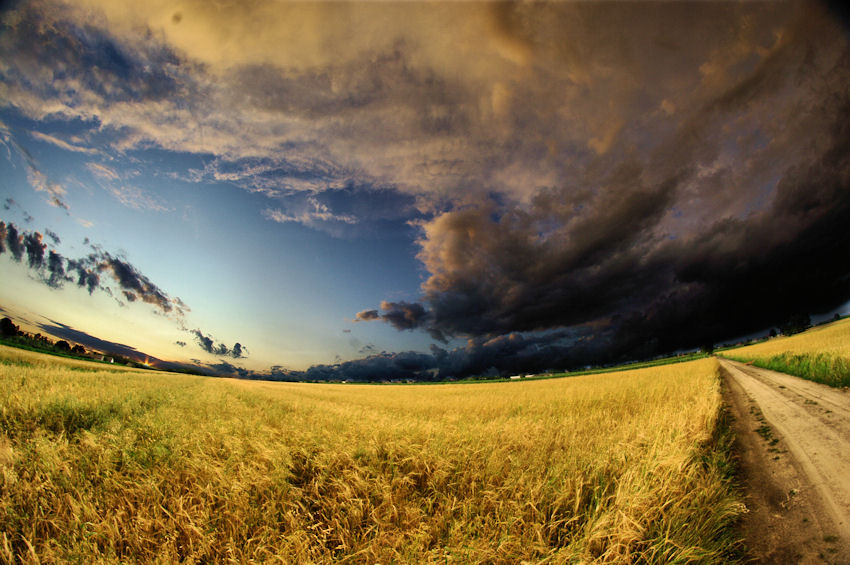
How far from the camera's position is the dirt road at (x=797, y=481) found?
3.10m

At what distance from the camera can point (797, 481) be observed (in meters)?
4.44

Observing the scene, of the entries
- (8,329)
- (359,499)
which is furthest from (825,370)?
(8,329)

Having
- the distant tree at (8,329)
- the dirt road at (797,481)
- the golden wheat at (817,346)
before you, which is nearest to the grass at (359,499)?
the dirt road at (797,481)

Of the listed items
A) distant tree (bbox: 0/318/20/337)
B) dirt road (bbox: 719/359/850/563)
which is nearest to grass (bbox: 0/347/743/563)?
dirt road (bbox: 719/359/850/563)

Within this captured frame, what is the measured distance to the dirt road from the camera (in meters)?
3.10

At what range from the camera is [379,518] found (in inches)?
122

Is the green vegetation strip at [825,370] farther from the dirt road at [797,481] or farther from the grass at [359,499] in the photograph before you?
the grass at [359,499]

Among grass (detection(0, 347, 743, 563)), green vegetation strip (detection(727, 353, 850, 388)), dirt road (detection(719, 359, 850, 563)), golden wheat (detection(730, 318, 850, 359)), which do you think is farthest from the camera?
golden wheat (detection(730, 318, 850, 359))

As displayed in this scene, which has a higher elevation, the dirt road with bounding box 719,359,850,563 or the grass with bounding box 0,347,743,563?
the grass with bounding box 0,347,743,563

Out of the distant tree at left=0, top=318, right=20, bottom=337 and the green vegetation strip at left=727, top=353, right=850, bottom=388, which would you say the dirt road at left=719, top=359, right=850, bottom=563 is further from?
the distant tree at left=0, top=318, right=20, bottom=337

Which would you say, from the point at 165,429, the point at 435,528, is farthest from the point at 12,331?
the point at 435,528

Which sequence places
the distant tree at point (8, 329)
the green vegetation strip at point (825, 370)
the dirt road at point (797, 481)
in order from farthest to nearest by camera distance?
the distant tree at point (8, 329), the green vegetation strip at point (825, 370), the dirt road at point (797, 481)

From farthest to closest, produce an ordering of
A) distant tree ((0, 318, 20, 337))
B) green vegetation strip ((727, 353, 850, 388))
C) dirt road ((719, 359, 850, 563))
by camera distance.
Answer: distant tree ((0, 318, 20, 337))
green vegetation strip ((727, 353, 850, 388))
dirt road ((719, 359, 850, 563))

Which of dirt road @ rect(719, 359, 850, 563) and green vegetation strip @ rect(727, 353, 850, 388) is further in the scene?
green vegetation strip @ rect(727, 353, 850, 388)
